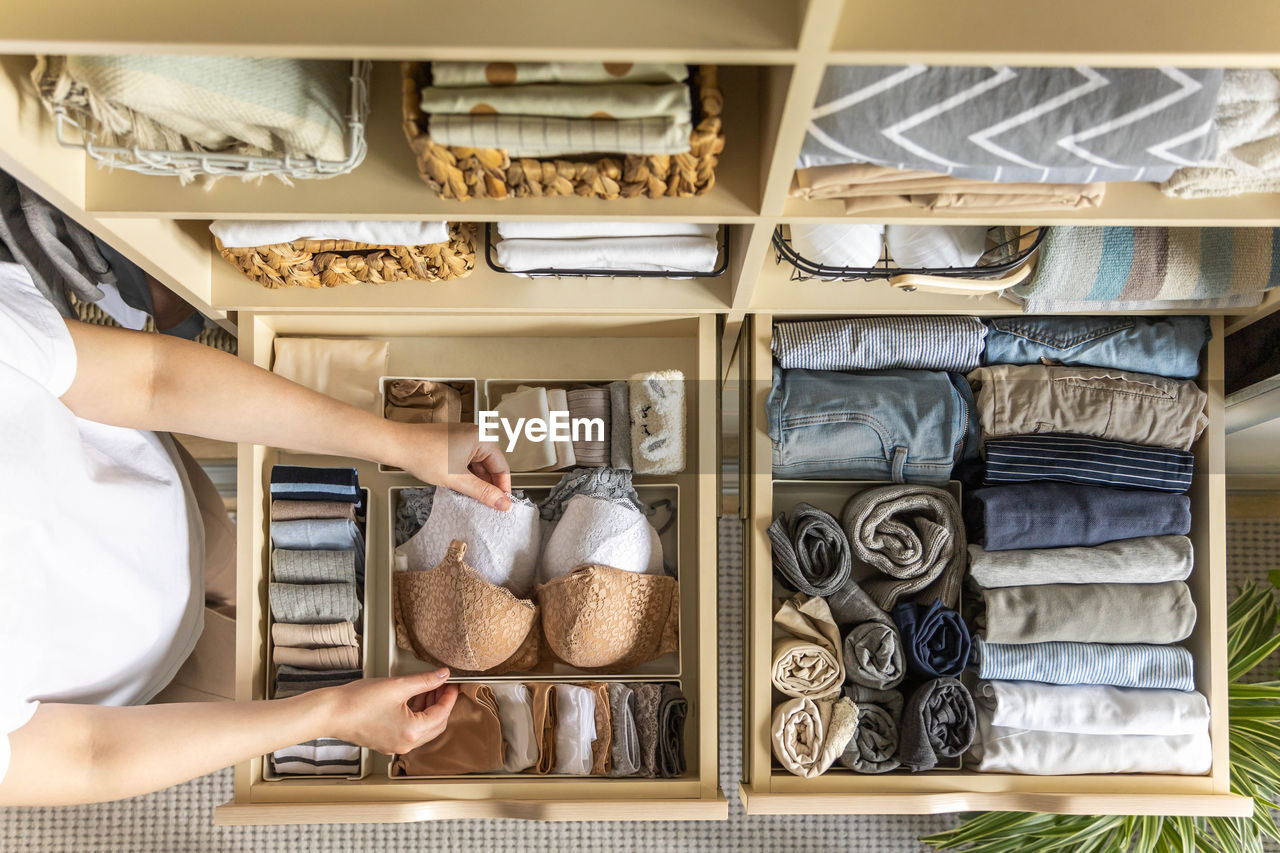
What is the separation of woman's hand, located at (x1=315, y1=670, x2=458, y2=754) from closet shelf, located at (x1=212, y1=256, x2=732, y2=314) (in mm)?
577

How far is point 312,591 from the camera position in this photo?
133 centimetres

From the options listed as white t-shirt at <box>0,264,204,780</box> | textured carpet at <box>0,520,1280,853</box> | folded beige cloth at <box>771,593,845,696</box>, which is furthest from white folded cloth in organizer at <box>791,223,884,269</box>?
textured carpet at <box>0,520,1280,853</box>

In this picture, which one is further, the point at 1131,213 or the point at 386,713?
the point at 386,713

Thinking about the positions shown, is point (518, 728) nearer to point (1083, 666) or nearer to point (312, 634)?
point (312, 634)

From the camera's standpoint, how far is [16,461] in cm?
84

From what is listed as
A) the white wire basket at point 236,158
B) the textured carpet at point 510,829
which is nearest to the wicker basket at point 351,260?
the white wire basket at point 236,158

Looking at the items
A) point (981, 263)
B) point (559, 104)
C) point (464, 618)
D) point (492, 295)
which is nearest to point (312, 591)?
point (464, 618)

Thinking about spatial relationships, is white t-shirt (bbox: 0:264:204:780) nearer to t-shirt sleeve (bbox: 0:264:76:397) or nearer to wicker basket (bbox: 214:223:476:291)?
t-shirt sleeve (bbox: 0:264:76:397)

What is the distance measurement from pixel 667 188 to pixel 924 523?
0.78 meters

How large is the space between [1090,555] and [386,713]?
3.88ft

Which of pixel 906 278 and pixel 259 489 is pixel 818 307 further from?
pixel 259 489

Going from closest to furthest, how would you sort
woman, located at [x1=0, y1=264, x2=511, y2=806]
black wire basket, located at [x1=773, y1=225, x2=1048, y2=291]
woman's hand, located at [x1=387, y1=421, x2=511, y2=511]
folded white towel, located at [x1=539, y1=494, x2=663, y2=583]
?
woman, located at [x1=0, y1=264, x2=511, y2=806]
black wire basket, located at [x1=773, y1=225, x2=1048, y2=291]
woman's hand, located at [x1=387, y1=421, x2=511, y2=511]
folded white towel, located at [x1=539, y1=494, x2=663, y2=583]

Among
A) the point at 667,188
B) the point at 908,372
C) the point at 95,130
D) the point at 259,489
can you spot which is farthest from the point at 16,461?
the point at 908,372

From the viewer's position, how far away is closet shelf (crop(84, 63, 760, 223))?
891mm
